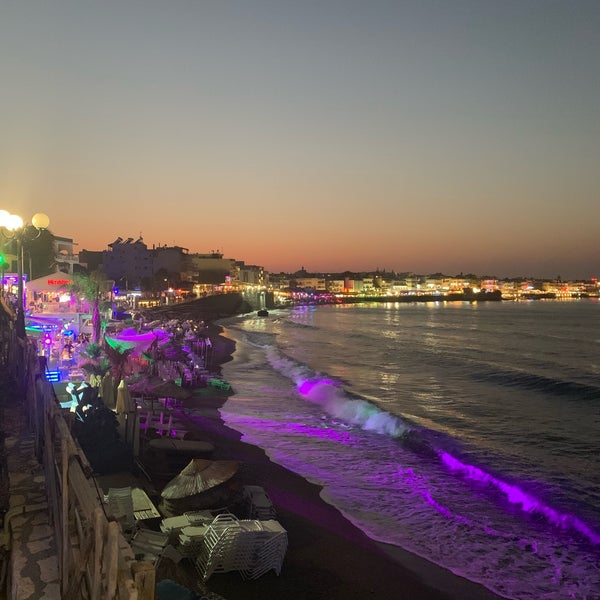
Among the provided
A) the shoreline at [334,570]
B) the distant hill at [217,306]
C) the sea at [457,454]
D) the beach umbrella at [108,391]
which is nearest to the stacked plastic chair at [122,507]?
the shoreline at [334,570]

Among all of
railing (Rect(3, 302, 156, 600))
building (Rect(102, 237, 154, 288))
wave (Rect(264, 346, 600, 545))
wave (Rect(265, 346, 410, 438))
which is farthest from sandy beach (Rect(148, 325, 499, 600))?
building (Rect(102, 237, 154, 288))

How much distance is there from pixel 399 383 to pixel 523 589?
938 inches

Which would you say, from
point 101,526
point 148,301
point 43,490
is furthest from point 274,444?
point 148,301

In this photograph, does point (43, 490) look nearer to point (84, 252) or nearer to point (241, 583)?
point (241, 583)

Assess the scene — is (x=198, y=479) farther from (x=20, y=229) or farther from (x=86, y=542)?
(x=20, y=229)

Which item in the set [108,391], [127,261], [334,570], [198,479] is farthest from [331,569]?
[127,261]

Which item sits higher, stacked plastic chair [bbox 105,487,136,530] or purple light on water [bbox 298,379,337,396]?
stacked plastic chair [bbox 105,487,136,530]

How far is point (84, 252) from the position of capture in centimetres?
12294

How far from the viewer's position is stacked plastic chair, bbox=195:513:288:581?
8461mm

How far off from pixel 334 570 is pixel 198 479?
306cm

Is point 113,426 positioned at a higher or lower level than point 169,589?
higher

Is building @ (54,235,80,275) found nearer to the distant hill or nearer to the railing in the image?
the distant hill

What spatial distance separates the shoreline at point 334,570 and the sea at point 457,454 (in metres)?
0.39

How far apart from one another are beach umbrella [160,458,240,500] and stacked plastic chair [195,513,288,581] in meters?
1.34
